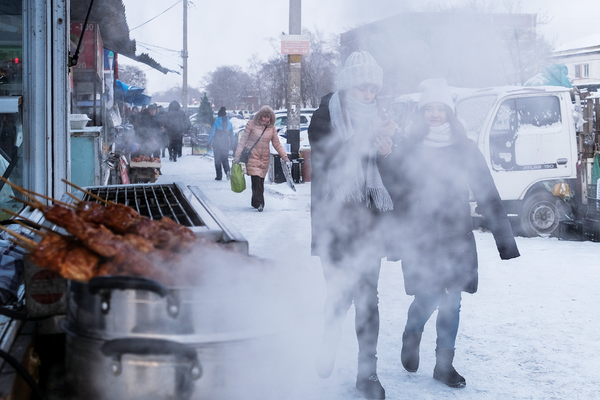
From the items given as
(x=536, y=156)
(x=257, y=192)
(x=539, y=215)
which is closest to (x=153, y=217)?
(x=536, y=156)

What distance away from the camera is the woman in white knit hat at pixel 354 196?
3098mm

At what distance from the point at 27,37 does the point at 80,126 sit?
3260mm

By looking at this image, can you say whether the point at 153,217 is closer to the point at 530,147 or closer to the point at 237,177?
the point at 530,147

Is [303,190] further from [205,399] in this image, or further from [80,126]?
[205,399]

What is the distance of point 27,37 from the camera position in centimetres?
373

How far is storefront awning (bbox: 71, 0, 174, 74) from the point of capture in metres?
7.52

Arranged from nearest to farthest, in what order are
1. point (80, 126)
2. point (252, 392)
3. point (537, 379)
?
point (252, 392), point (537, 379), point (80, 126)

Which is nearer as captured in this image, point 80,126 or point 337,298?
point 337,298

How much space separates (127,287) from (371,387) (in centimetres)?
172

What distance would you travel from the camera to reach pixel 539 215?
7.51 metres

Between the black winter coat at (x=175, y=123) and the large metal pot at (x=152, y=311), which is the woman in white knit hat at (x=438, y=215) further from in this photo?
the black winter coat at (x=175, y=123)

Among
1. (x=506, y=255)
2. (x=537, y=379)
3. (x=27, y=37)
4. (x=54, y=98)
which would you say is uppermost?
(x=27, y=37)

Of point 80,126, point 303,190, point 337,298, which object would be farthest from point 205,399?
point 303,190

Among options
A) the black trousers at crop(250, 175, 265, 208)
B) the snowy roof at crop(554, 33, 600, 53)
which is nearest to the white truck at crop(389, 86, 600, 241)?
the black trousers at crop(250, 175, 265, 208)
